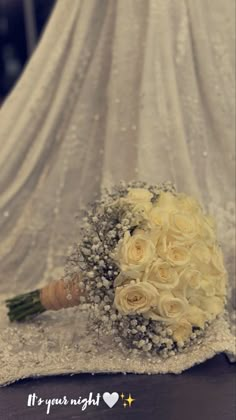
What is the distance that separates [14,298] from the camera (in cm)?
141

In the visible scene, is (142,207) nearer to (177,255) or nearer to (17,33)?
(177,255)

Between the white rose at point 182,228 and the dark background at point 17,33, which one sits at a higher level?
the dark background at point 17,33

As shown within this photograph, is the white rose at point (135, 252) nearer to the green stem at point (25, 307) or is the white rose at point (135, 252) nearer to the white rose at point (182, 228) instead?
the white rose at point (182, 228)

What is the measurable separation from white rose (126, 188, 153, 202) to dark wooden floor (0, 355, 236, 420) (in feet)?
0.95

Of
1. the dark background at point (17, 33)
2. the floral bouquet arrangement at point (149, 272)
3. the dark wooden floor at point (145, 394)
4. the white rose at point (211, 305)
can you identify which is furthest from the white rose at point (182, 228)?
the dark background at point (17, 33)

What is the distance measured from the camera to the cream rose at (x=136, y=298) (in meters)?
1.19

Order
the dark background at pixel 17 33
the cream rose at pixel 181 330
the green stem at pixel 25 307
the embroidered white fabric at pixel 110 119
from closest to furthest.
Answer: the cream rose at pixel 181 330 → the green stem at pixel 25 307 → the embroidered white fabric at pixel 110 119 → the dark background at pixel 17 33

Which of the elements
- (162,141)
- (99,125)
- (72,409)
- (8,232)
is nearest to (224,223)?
(162,141)

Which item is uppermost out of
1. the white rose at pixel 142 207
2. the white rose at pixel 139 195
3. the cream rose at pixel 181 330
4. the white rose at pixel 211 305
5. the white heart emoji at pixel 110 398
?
the white rose at pixel 139 195

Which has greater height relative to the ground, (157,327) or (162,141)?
(162,141)

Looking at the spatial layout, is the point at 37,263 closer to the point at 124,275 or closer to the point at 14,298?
the point at 14,298

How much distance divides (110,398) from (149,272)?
202 mm

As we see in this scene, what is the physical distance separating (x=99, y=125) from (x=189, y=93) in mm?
196

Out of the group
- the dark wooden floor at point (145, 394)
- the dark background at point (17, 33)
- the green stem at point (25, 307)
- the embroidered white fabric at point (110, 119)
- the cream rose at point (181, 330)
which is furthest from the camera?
the dark background at point (17, 33)
